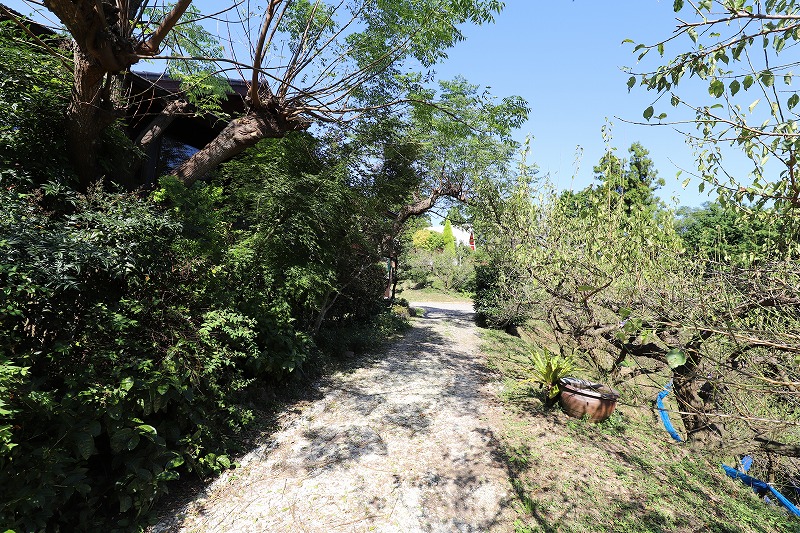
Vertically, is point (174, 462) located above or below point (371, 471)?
above

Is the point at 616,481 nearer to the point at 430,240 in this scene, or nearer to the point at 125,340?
the point at 125,340

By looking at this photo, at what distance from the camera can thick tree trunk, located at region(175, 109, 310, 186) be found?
438cm

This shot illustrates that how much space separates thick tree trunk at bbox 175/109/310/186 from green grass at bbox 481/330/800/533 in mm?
4593

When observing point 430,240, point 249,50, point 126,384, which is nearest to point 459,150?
point 249,50

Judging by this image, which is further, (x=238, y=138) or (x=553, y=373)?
(x=553, y=373)

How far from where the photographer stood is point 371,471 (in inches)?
139

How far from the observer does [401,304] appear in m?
13.1

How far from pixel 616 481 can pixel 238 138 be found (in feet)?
18.2

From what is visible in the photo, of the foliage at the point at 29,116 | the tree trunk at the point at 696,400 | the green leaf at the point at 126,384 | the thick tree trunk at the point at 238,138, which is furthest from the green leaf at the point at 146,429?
the tree trunk at the point at 696,400

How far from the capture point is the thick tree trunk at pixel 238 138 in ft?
14.4

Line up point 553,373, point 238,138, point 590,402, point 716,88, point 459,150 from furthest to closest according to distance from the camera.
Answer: point 459,150
point 553,373
point 590,402
point 238,138
point 716,88

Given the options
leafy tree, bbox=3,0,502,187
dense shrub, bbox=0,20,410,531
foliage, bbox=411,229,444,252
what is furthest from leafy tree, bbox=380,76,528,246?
foliage, bbox=411,229,444,252

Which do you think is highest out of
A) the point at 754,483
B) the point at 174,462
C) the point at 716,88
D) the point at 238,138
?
the point at 238,138

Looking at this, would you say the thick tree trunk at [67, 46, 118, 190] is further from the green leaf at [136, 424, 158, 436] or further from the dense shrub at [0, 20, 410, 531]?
the green leaf at [136, 424, 158, 436]
